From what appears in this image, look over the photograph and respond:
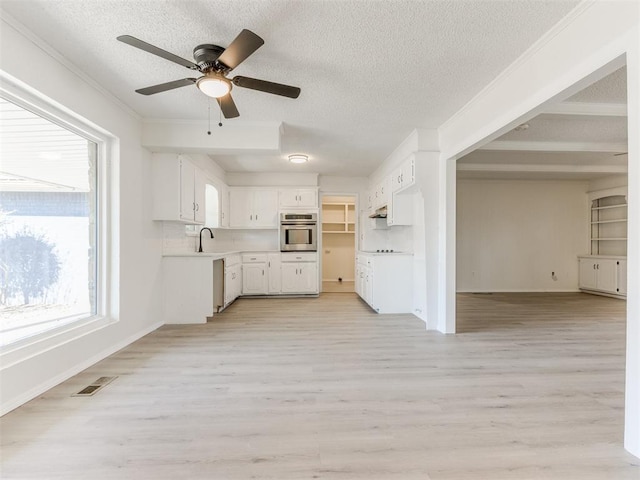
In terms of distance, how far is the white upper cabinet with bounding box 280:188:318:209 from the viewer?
6.16 m

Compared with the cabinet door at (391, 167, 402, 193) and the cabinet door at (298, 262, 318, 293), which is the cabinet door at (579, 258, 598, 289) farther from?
the cabinet door at (298, 262, 318, 293)

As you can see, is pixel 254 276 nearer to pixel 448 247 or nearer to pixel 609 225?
pixel 448 247

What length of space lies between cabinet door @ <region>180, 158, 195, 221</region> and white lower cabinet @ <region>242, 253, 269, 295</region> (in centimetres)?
187

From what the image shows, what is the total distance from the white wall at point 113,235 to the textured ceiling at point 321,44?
0.52 feet

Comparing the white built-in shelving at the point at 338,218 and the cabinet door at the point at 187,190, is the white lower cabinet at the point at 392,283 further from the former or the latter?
the white built-in shelving at the point at 338,218

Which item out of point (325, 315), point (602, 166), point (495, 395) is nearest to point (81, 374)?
point (325, 315)

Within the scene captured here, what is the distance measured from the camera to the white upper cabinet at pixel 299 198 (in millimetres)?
6156

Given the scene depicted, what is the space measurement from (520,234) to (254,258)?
5.90 meters

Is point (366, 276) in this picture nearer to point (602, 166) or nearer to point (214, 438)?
point (214, 438)

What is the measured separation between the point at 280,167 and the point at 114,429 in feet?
15.3

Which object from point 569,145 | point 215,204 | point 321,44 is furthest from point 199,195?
point 569,145

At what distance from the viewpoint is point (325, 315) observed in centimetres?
452

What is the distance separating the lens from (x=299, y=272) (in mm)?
6020

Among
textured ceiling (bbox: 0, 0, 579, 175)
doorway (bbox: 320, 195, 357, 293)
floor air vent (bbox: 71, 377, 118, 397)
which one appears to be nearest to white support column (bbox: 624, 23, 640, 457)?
textured ceiling (bbox: 0, 0, 579, 175)
